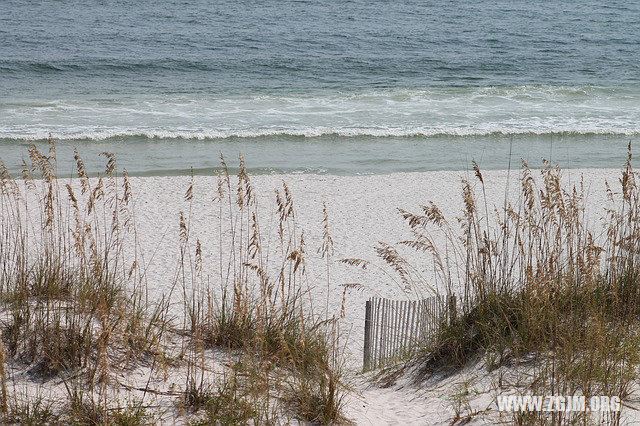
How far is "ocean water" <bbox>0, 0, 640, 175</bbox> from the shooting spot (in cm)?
1875

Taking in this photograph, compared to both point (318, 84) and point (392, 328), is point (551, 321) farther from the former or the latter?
point (318, 84)

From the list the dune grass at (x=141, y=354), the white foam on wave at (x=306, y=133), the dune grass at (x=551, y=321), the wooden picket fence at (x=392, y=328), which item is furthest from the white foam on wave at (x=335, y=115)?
the dune grass at (x=551, y=321)

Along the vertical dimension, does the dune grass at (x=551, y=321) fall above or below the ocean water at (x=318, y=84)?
below

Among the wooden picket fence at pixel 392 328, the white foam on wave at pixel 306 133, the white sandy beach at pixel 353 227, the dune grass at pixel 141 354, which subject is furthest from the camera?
the white foam on wave at pixel 306 133

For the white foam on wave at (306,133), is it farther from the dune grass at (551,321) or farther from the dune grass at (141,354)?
the dune grass at (551,321)

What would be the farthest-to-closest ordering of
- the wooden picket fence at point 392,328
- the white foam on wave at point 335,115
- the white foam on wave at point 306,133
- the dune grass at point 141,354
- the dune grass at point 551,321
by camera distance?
the white foam on wave at point 335,115
the white foam on wave at point 306,133
the wooden picket fence at point 392,328
the dune grass at point 551,321
the dune grass at point 141,354

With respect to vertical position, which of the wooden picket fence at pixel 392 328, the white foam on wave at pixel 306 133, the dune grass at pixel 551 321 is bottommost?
the wooden picket fence at pixel 392 328

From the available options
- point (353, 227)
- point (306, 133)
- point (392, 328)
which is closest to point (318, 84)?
point (306, 133)

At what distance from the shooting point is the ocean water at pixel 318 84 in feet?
61.5

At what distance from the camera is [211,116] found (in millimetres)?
22344

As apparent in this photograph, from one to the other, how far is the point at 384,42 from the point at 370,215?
24994 mm

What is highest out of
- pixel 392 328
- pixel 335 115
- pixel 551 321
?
pixel 335 115

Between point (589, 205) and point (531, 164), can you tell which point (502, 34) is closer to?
point (531, 164)

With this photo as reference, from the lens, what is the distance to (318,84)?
27703 mm
